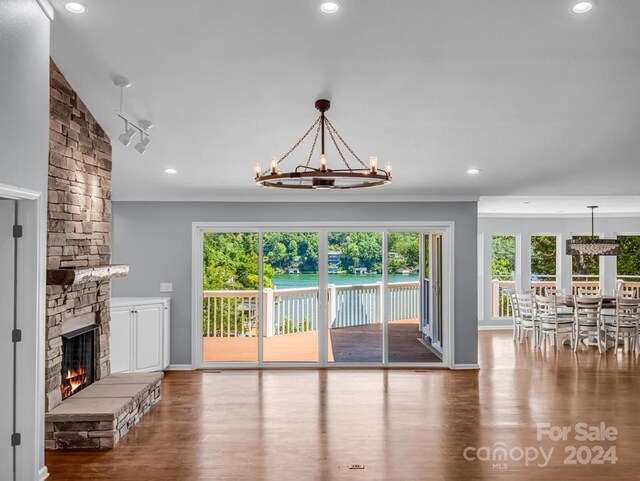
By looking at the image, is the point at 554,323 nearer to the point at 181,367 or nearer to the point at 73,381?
the point at 181,367

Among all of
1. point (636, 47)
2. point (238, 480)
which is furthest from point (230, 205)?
point (636, 47)

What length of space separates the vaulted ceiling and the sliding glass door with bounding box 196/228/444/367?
59.3 inches

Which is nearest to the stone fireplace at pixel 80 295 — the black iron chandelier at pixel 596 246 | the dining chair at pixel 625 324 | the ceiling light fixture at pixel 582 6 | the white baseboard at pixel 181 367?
the white baseboard at pixel 181 367

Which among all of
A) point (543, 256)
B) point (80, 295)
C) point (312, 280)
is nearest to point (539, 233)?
point (543, 256)

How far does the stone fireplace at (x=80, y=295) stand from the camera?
13.4ft

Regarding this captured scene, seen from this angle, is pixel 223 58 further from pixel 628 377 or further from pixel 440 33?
pixel 628 377

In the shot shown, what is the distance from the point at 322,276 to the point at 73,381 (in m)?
3.55

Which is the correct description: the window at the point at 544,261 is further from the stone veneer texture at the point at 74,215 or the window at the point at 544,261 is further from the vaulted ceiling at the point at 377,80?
the stone veneer texture at the point at 74,215

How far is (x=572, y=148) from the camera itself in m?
5.25

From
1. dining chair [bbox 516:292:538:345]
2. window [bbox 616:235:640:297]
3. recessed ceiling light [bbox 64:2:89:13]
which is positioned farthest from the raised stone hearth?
window [bbox 616:235:640:297]

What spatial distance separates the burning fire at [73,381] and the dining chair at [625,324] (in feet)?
25.3

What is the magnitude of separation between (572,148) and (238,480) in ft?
15.0

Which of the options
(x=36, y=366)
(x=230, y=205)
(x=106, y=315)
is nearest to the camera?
(x=36, y=366)

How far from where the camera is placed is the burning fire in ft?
14.8
